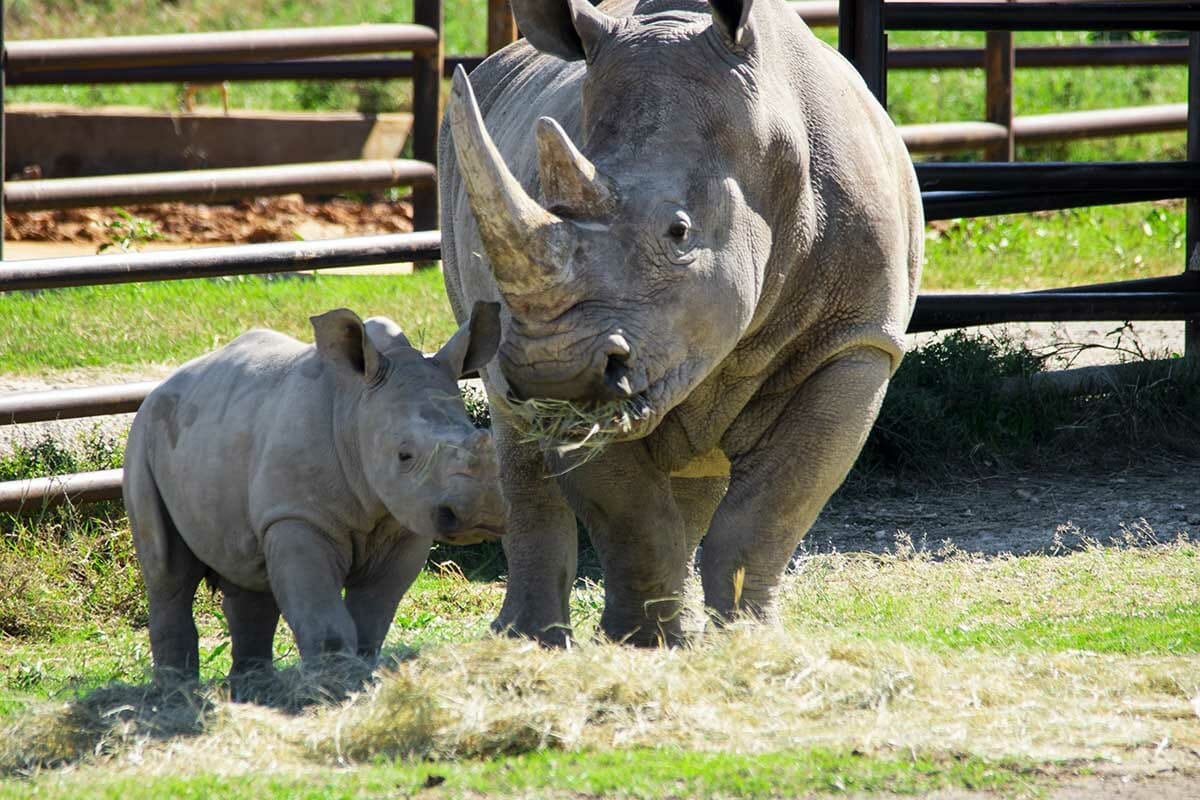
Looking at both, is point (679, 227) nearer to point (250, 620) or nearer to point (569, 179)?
point (569, 179)

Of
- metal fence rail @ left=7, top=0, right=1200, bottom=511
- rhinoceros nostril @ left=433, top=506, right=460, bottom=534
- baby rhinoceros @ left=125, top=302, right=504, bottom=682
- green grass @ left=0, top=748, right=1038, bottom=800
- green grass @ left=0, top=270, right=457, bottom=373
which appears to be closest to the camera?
green grass @ left=0, top=748, right=1038, bottom=800

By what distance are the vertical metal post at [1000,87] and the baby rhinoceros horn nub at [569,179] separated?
8.54 m

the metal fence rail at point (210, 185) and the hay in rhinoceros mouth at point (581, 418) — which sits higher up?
the hay in rhinoceros mouth at point (581, 418)

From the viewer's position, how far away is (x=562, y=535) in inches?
261

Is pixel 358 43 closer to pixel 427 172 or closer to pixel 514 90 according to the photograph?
pixel 427 172

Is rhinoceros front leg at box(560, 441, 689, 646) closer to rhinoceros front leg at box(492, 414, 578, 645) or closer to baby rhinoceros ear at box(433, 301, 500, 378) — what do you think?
rhinoceros front leg at box(492, 414, 578, 645)

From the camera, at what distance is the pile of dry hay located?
4.96m

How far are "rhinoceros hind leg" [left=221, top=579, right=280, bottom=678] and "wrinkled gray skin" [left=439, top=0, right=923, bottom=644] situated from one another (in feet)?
2.52

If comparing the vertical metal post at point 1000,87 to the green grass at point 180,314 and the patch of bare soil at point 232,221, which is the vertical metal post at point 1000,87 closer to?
the green grass at point 180,314

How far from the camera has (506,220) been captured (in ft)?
16.4

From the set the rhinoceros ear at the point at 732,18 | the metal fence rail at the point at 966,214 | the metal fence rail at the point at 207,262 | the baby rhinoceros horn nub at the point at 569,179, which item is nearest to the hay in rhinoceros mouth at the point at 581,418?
the baby rhinoceros horn nub at the point at 569,179

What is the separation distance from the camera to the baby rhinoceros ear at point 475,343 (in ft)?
19.0

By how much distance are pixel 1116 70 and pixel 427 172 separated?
40.1 ft

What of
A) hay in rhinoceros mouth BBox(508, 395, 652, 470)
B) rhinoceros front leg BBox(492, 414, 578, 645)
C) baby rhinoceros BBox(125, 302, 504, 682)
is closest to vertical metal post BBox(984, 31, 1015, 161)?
rhinoceros front leg BBox(492, 414, 578, 645)
